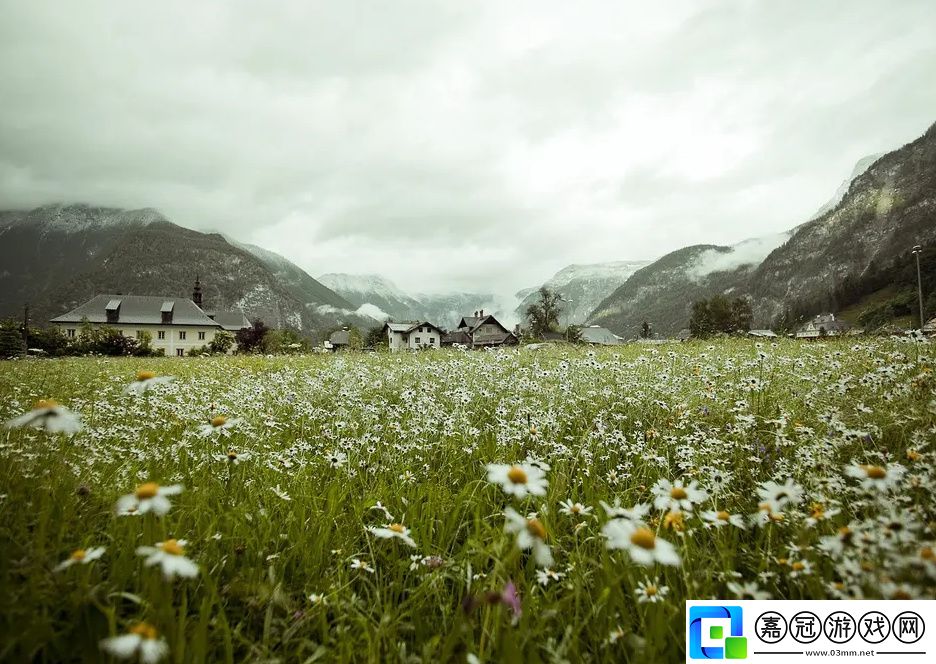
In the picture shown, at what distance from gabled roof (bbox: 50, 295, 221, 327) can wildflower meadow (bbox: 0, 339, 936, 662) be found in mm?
90610

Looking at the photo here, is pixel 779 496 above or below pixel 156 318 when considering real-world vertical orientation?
below

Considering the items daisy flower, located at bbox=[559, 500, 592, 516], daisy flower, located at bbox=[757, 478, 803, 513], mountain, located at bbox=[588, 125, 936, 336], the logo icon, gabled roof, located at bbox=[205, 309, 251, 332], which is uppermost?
mountain, located at bbox=[588, 125, 936, 336]

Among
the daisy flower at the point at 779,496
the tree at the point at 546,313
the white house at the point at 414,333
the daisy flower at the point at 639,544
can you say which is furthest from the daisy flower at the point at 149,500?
the tree at the point at 546,313

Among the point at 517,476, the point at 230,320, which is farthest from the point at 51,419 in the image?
the point at 230,320

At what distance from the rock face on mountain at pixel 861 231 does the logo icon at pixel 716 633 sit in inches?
5924

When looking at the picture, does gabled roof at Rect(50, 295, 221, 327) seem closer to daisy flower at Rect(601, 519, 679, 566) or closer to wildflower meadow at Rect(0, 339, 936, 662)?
wildflower meadow at Rect(0, 339, 936, 662)

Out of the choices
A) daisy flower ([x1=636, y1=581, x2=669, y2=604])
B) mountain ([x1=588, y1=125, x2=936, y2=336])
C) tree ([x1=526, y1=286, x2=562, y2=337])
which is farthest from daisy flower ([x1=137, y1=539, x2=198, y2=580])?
mountain ([x1=588, y1=125, x2=936, y2=336])

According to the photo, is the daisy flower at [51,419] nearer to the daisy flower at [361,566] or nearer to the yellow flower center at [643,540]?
the daisy flower at [361,566]

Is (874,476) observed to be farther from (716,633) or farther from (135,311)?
(135,311)

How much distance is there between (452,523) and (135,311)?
9786 centimetres

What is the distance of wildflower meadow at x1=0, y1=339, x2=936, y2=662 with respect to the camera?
4.69 feet

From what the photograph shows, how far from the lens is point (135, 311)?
77812 millimetres

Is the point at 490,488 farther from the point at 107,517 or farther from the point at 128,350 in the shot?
the point at 128,350

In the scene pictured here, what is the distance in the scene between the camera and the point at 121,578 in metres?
1.78
